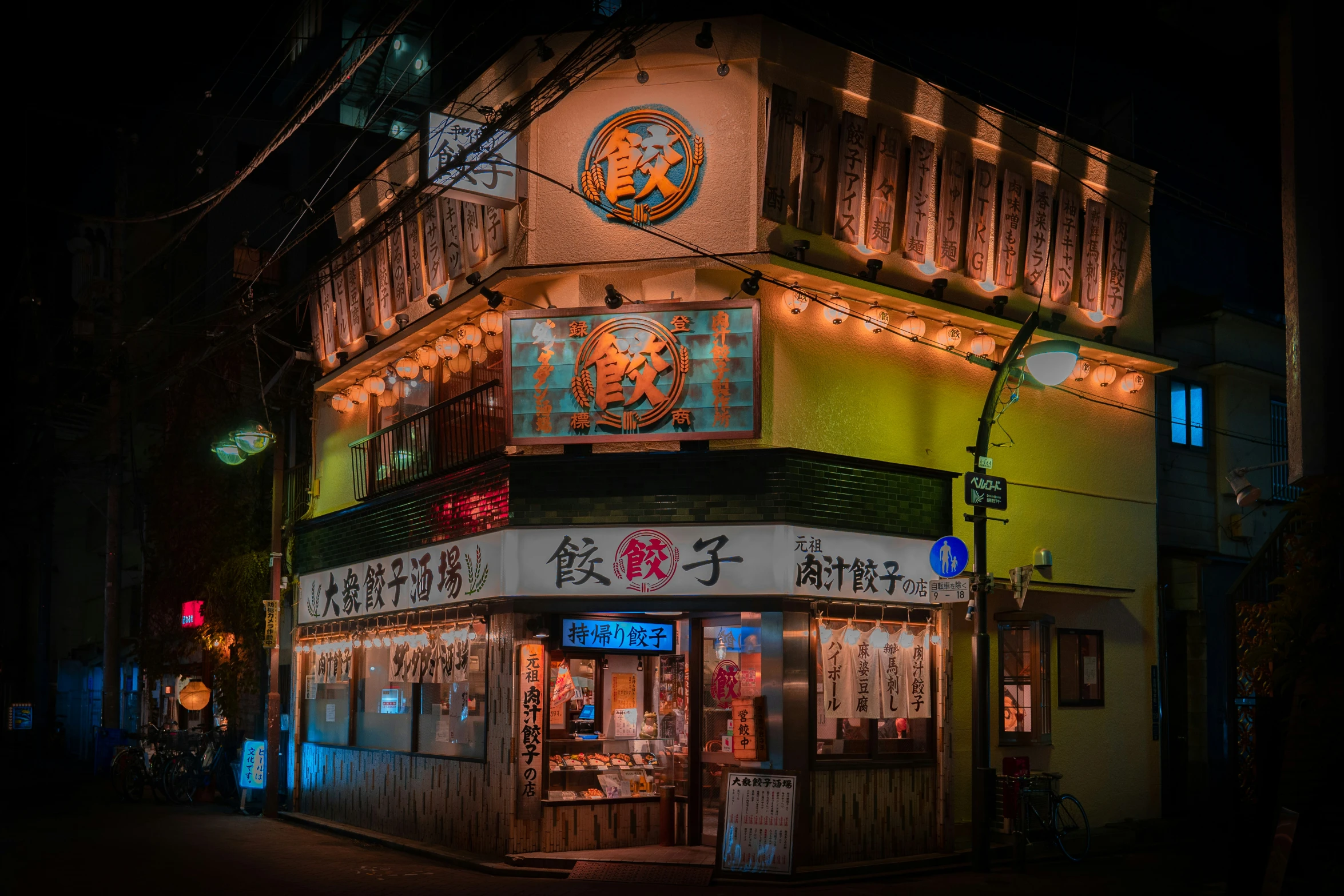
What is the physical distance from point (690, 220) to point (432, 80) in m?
24.0

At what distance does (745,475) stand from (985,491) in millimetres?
3007

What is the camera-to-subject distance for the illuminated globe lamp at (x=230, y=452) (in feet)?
70.6

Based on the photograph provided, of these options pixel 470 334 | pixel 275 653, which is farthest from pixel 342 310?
pixel 275 653

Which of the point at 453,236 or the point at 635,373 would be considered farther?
the point at 453,236

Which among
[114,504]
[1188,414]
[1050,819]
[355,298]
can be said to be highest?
[355,298]

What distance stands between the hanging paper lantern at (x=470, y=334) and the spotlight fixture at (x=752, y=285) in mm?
4402

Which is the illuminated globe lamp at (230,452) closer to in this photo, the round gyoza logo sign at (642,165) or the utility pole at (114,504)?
the utility pole at (114,504)

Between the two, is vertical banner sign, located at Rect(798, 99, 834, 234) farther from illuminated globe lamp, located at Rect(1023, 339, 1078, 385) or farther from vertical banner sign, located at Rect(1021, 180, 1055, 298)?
vertical banner sign, located at Rect(1021, 180, 1055, 298)

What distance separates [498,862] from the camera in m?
14.7

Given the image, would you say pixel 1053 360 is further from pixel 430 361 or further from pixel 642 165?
pixel 430 361

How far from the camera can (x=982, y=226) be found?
17.0 m

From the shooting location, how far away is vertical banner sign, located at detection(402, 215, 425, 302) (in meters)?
18.5

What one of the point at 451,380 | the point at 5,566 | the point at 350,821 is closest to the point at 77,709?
the point at 5,566

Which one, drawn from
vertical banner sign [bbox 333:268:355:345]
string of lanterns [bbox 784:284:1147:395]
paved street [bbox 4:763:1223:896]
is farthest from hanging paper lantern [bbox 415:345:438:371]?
paved street [bbox 4:763:1223:896]
